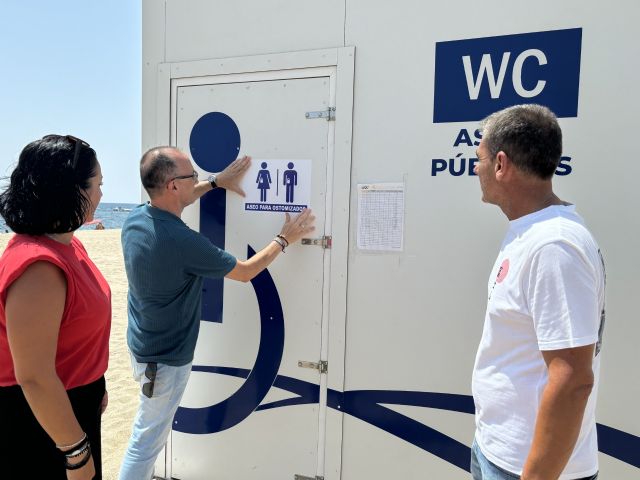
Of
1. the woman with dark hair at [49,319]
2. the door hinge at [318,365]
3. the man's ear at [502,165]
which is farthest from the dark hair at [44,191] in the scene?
the door hinge at [318,365]

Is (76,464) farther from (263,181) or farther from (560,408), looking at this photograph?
(263,181)

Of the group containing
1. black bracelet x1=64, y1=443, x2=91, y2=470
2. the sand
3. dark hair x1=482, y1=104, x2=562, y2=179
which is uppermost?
dark hair x1=482, y1=104, x2=562, y2=179

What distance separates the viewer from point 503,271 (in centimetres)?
128

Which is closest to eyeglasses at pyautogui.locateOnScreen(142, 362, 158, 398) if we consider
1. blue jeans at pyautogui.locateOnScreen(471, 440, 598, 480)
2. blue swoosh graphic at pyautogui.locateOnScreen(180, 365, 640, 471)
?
blue swoosh graphic at pyautogui.locateOnScreen(180, 365, 640, 471)

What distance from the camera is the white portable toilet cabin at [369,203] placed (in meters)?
1.93

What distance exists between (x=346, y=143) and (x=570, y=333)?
1.48 meters

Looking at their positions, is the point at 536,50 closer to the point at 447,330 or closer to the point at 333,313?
the point at 447,330

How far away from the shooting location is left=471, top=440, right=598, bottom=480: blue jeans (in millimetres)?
1283

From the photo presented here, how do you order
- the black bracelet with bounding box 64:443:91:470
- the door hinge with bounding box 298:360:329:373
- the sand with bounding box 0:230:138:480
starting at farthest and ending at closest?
the sand with bounding box 0:230:138:480, the door hinge with bounding box 298:360:329:373, the black bracelet with bounding box 64:443:91:470

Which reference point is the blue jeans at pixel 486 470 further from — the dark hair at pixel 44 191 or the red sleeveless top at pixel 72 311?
the dark hair at pixel 44 191

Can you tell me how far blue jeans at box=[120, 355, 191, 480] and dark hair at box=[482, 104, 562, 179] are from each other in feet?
5.67

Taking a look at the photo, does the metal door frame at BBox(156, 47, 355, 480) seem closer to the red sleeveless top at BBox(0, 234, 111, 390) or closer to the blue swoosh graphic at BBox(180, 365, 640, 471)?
the blue swoosh graphic at BBox(180, 365, 640, 471)

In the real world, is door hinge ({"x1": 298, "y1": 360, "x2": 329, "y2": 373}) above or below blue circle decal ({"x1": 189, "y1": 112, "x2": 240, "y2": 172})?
below

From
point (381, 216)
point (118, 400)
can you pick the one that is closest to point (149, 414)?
point (381, 216)
